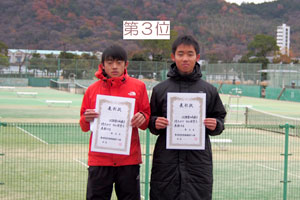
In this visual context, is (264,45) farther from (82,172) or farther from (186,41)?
(186,41)

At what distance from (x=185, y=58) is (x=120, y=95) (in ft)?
2.09

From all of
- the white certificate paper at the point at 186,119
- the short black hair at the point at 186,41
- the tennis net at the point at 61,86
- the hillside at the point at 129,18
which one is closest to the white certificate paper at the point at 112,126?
the white certificate paper at the point at 186,119

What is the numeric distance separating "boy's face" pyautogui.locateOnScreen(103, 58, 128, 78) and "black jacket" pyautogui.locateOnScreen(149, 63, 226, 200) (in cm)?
36

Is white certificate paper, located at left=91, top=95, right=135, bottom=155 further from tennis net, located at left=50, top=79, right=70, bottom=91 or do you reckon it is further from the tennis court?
tennis net, located at left=50, top=79, right=70, bottom=91

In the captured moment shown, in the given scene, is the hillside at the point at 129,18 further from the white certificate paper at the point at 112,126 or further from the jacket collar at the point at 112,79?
the white certificate paper at the point at 112,126

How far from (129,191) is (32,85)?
64.5m

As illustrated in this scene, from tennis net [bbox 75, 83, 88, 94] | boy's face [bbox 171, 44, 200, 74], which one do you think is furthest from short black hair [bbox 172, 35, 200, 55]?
tennis net [bbox 75, 83, 88, 94]

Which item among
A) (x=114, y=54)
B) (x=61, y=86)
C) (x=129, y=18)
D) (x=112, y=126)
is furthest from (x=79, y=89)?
(x=129, y=18)

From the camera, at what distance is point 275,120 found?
57.4ft

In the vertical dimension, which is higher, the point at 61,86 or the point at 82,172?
the point at 82,172

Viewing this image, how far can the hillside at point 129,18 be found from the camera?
13788cm

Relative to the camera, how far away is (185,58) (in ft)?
14.7

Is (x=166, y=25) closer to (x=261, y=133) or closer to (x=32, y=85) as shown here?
(x=261, y=133)

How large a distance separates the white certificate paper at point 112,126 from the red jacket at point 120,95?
102mm
